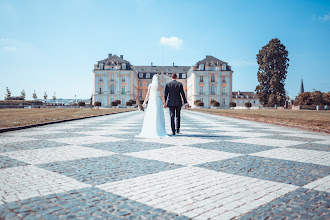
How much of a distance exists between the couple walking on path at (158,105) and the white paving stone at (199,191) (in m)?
4.32

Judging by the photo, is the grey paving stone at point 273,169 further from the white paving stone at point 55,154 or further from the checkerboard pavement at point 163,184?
the white paving stone at point 55,154

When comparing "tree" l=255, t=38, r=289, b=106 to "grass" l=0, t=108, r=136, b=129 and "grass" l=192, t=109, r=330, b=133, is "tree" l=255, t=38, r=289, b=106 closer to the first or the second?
"grass" l=192, t=109, r=330, b=133

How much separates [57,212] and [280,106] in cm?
6183

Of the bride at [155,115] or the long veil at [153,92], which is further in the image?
the long veil at [153,92]

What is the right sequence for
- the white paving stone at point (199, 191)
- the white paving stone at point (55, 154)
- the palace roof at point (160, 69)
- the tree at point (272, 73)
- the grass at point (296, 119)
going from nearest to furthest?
the white paving stone at point (199, 191)
the white paving stone at point (55, 154)
the grass at point (296, 119)
the tree at point (272, 73)
the palace roof at point (160, 69)

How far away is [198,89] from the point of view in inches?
2943

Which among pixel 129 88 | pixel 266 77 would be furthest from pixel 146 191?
pixel 129 88

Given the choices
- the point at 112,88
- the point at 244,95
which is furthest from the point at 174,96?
the point at 244,95

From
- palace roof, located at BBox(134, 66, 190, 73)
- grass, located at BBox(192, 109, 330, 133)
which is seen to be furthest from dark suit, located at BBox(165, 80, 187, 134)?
palace roof, located at BBox(134, 66, 190, 73)

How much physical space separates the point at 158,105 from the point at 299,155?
4.42m

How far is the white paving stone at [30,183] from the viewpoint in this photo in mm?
2867

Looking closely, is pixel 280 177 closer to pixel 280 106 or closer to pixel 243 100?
pixel 280 106

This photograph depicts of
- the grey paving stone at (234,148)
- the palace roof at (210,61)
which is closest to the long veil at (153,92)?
the grey paving stone at (234,148)

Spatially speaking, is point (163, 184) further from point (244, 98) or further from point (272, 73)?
point (244, 98)
